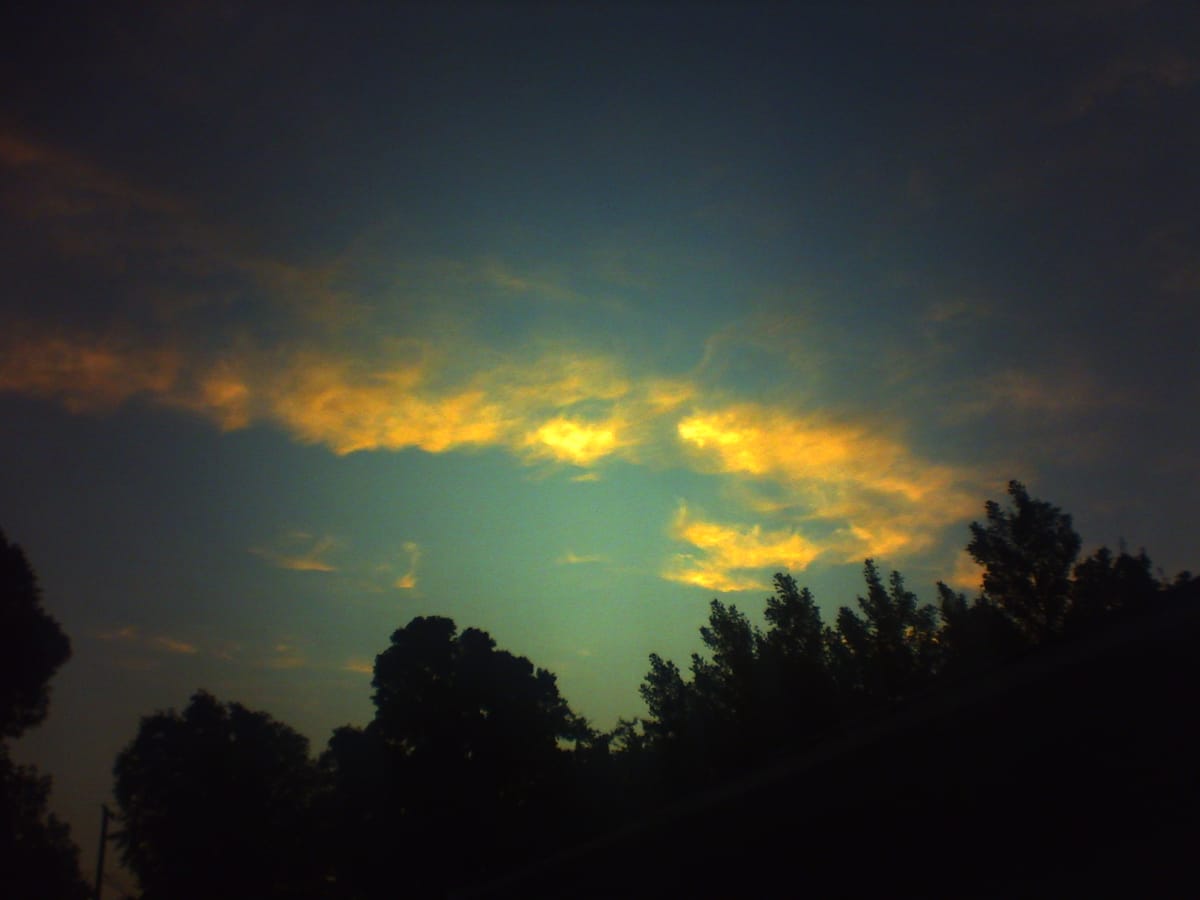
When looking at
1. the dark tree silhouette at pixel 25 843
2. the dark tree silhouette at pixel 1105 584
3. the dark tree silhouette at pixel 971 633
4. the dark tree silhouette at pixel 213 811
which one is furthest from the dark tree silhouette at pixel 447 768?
the dark tree silhouette at pixel 1105 584

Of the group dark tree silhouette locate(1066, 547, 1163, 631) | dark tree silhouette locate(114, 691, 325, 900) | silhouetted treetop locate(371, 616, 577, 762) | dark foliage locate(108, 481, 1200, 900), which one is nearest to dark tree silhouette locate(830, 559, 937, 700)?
dark foliage locate(108, 481, 1200, 900)

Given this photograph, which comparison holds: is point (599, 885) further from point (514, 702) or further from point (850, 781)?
point (514, 702)

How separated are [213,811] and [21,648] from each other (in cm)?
2359

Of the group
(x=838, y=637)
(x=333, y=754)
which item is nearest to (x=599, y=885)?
(x=333, y=754)

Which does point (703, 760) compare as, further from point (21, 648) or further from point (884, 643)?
point (21, 648)

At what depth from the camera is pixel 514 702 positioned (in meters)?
44.6

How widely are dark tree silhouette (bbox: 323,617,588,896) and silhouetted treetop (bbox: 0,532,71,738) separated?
1729cm

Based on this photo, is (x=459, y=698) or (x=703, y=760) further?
(x=703, y=760)

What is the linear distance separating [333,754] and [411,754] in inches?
236

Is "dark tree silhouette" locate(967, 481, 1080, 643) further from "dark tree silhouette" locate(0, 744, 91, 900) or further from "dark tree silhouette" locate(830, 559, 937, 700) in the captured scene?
"dark tree silhouette" locate(0, 744, 91, 900)

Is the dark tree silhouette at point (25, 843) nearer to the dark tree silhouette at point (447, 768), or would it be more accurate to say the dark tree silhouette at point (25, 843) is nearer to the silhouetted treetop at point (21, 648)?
the silhouetted treetop at point (21, 648)

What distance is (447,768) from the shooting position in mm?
41656

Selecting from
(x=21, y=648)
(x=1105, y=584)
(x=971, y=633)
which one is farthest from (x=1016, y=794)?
(x=971, y=633)

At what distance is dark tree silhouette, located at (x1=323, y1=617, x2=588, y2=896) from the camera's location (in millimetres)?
39938
